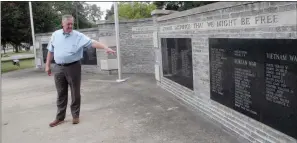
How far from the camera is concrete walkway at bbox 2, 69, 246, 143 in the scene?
15.7 ft

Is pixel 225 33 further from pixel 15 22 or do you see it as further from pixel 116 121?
pixel 15 22

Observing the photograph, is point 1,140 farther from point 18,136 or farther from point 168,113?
point 168,113

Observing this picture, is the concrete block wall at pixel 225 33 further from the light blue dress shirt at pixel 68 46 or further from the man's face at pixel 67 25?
the man's face at pixel 67 25

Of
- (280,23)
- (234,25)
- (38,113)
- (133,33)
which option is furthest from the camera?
(133,33)

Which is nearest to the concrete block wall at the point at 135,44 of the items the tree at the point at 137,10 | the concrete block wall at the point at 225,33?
the concrete block wall at the point at 225,33

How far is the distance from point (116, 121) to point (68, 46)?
1549mm

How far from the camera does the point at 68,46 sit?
5402 mm

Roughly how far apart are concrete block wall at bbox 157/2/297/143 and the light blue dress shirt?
1914 mm

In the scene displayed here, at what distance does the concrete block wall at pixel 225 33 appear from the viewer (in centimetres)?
340

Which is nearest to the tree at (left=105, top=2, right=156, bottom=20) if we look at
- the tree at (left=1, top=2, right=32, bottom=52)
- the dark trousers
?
the tree at (left=1, top=2, right=32, bottom=52)

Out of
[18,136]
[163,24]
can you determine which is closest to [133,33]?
[163,24]

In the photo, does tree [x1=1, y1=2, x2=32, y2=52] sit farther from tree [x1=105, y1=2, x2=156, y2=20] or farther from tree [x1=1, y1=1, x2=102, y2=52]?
tree [x1=105, y1=2, x2=156, y2=20]

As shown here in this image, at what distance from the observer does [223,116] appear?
489cm

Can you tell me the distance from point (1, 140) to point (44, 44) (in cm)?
1279
